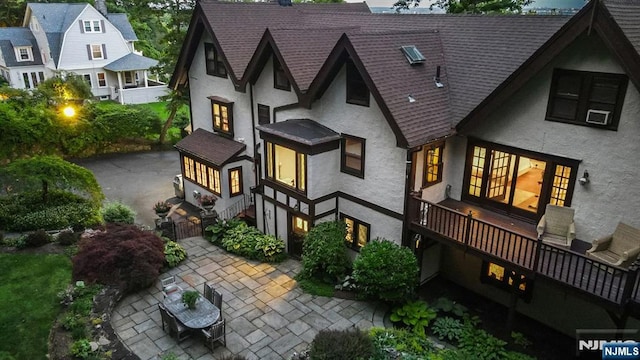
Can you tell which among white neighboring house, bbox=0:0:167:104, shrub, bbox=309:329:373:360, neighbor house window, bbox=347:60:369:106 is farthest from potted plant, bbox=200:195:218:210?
white neighboring house, bbox=0:0:167:104

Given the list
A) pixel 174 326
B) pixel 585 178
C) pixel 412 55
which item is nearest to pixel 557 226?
pixel 585 178

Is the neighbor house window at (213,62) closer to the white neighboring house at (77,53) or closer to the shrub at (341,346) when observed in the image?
the shrub at (341,346)

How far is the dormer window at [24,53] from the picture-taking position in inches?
1681

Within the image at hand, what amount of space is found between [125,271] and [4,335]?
3604 mm

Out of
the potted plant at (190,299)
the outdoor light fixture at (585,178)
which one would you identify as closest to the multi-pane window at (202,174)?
the potted plant at (190,299)

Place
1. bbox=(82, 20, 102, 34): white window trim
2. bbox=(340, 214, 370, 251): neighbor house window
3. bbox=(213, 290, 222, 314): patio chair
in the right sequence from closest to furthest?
bbox=(213, 290, 222, 314): patio chair
bbox=(340, 214, 370, 251): neighbor house window
bbox=(82, 20, 102, 34): white window trim

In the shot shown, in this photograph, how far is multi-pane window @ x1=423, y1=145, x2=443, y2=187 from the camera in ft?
46.4

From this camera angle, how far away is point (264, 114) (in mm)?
18828

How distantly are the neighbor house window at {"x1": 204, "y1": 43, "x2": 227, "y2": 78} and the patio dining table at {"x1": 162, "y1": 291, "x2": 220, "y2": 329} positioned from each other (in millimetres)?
11353

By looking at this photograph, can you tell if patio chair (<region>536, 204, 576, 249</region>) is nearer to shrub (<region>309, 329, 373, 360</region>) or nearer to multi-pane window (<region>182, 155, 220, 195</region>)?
shrub (<region>309, 329, 373, 360</region>)

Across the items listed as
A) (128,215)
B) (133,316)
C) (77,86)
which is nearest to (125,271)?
(133,316)

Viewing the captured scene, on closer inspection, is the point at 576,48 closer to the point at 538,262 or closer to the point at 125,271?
the point at 538,262

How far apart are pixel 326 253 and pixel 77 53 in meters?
38.7

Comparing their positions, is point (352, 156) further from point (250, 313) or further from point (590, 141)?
point (590, 141)
